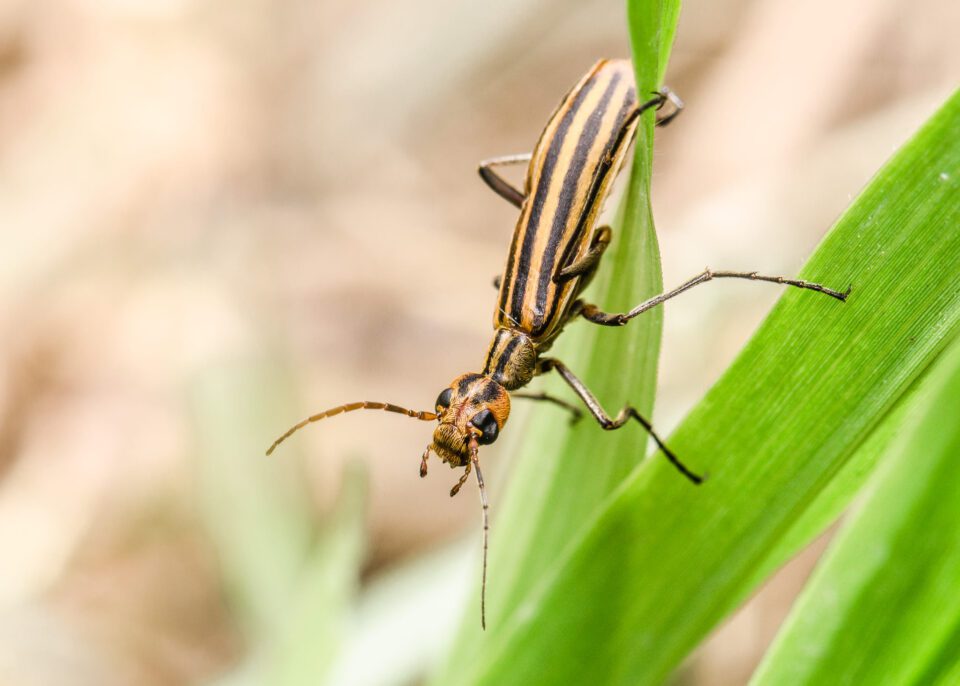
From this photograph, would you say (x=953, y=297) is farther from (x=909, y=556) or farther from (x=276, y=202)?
(x=276, y=202)

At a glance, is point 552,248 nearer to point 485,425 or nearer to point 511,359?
point 511,359

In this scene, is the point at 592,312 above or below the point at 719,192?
above

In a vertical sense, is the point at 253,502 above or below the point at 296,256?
below

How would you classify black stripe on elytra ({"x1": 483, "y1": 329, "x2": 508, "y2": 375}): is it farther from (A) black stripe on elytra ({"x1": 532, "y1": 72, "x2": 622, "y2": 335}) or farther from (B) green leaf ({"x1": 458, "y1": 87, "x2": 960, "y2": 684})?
(B) green leaf ({"x1": 458, "y1": 87, "x2": 960, "y2": 684})

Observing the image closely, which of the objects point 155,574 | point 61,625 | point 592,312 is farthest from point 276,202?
point 592,312

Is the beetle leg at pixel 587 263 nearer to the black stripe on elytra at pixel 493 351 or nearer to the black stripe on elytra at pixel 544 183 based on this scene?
the black stripe on elytra at pixel 544 183

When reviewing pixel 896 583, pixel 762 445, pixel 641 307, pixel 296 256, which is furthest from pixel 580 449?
pixel 296 256
